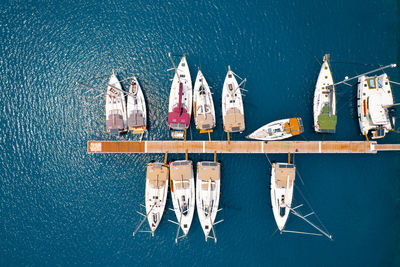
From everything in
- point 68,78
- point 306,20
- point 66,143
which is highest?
point 306,20

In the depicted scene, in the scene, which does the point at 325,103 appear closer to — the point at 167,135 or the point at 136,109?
the point at 167,135

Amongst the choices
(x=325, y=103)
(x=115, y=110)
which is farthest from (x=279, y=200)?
(x=115, y=110)

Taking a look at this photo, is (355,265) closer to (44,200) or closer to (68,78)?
(44,200)

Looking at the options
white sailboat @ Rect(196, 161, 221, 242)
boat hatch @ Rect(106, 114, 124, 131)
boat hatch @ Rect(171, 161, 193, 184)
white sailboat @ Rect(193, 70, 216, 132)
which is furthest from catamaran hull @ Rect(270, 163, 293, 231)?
boat hatch @ Rect(106, 114, 124, 131)

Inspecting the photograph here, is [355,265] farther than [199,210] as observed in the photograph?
Yes

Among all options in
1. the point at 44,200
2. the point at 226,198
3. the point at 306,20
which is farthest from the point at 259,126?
the point at 44,200

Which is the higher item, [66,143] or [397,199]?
[66,143]
